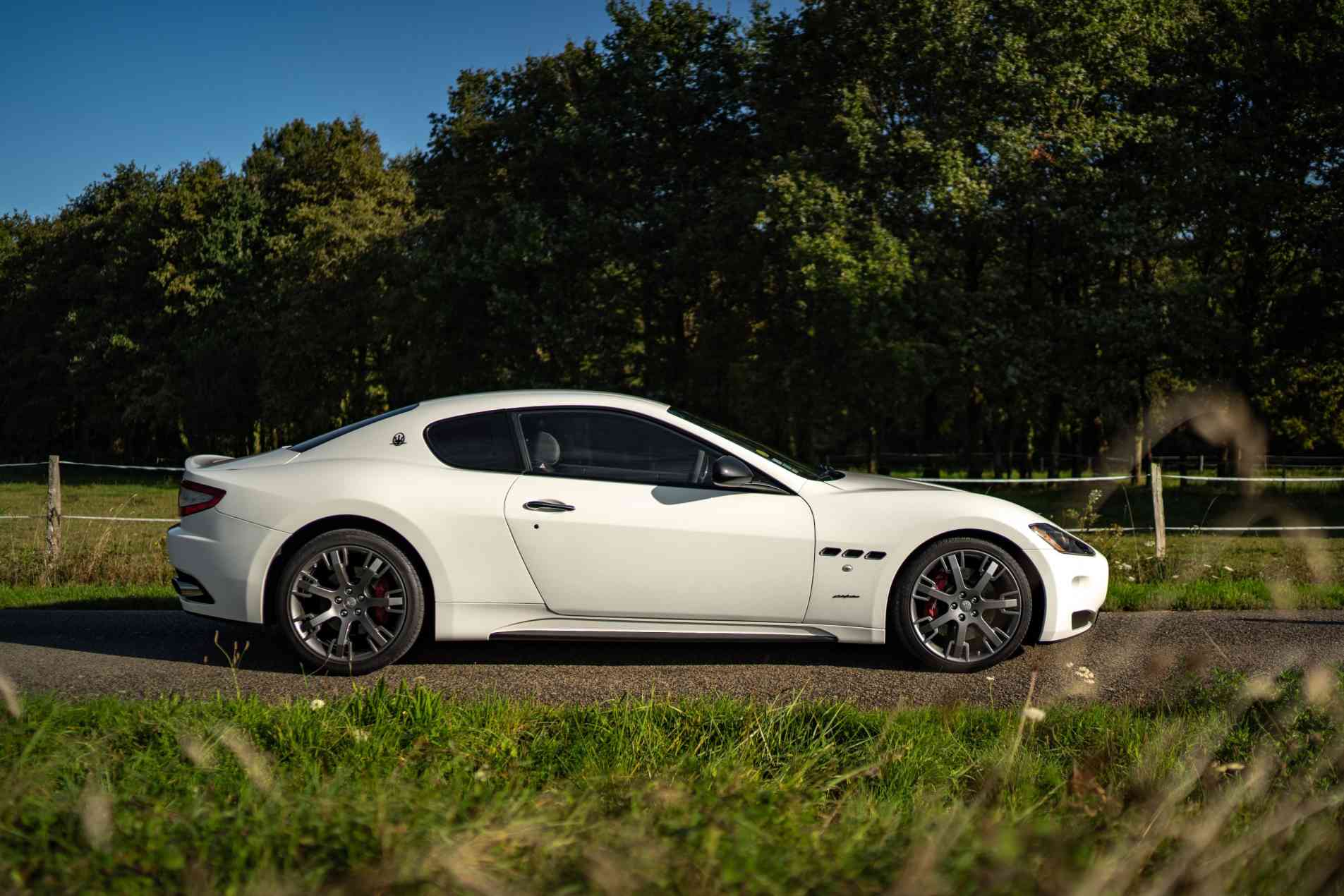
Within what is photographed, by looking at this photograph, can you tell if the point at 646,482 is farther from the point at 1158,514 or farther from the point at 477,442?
the point at 1158,514

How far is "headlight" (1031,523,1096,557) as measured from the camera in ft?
19.1

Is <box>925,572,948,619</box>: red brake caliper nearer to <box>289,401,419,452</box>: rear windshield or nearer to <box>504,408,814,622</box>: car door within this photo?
<box>504,408,814,622</box>: car door

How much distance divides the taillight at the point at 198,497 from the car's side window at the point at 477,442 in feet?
3.68

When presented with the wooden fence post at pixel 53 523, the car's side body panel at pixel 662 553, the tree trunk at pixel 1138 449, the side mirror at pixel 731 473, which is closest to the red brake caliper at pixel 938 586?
the car's side body panel at pixel 662 553

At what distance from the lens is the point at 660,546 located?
5.60 meters

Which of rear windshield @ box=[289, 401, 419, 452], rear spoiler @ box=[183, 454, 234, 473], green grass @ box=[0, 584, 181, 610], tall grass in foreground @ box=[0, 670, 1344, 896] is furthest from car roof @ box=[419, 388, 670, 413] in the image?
green grass @ box=[0, 584, 181, 610]

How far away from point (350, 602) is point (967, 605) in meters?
3.20

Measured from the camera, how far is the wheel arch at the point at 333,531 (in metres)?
5.62

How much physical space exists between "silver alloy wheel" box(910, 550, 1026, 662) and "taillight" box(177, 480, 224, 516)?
3.67m

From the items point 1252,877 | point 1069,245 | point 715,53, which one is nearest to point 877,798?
point 1252,877

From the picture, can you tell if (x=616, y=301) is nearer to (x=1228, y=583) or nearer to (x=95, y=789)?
(x=1228, y=583)

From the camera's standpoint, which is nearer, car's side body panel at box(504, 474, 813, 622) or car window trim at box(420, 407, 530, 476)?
car's side body panel at box(504, 474, 813, 622)

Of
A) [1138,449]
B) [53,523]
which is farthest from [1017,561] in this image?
[1138,449]

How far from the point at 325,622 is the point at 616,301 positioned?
21.5m
